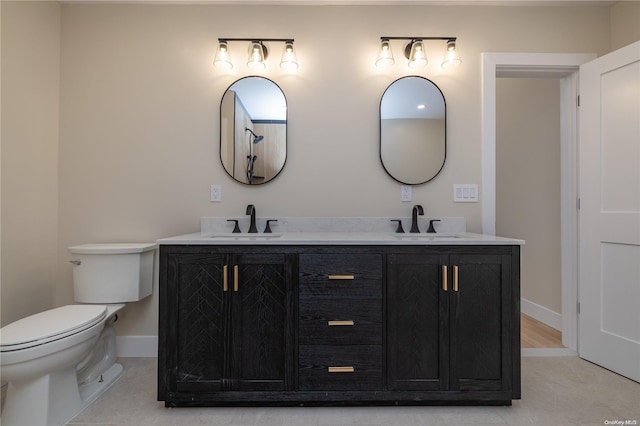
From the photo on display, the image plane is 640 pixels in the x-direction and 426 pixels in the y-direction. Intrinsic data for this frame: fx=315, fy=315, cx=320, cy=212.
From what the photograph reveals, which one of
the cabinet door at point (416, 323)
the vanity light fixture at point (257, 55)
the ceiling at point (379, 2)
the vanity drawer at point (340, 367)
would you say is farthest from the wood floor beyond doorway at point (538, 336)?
the vanity light fixture at point (257, 55)

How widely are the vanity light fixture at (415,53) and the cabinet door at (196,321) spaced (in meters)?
1.73

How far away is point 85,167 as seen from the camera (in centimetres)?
226

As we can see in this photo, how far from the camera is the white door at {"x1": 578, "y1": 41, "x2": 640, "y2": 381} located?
1.97 meters

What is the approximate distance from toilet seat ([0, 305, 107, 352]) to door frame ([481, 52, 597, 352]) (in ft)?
8.12

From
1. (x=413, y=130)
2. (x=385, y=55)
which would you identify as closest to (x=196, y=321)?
(x=413, y=130)

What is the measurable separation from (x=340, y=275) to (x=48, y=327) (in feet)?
4.64

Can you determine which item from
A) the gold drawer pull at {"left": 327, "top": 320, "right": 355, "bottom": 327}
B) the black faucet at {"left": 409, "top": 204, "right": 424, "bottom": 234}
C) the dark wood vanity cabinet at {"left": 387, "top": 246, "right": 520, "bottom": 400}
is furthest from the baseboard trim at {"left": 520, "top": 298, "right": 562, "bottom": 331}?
the gold drawer pull at {"left": 327, "top": 320, "right": 355, "bottom": 327}

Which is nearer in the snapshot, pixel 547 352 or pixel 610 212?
pixel 610 212

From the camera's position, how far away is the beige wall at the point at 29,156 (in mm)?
1905

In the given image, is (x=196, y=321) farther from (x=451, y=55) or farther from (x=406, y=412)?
(x=451, y=55)

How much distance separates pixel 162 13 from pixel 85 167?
4.04ft

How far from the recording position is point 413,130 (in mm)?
2250

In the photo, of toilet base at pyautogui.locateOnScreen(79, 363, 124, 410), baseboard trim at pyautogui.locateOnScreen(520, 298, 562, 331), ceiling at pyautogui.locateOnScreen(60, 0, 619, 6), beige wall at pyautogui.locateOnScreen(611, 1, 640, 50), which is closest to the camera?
toilet base at pyautogui.locateOnScreen(79, 363, 124, 410)

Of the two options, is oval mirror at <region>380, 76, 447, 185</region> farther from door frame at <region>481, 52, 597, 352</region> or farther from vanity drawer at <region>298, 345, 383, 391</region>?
vanity drawer at <region>298, 345, 383, 391</region>
